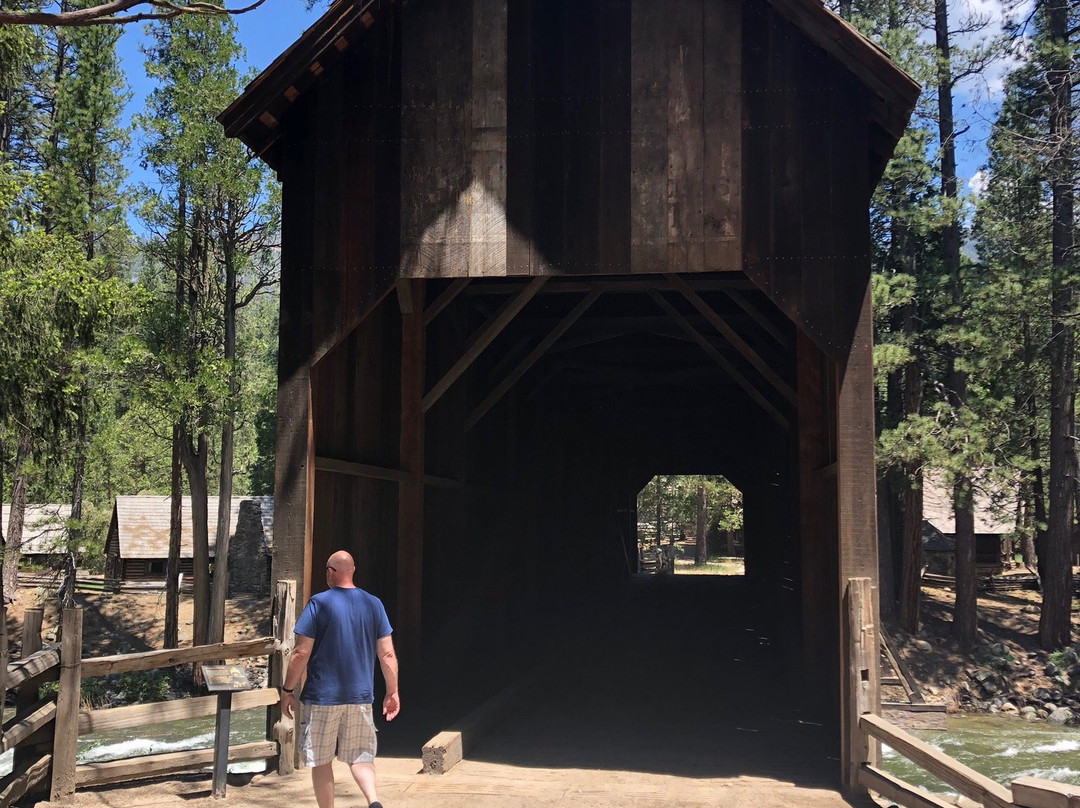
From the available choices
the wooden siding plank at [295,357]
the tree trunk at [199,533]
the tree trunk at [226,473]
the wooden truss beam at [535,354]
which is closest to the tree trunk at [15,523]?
the tree trunk at [199,533]

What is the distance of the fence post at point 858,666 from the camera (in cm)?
694

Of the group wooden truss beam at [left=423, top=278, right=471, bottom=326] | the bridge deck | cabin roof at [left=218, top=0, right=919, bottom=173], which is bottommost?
the bridge deck

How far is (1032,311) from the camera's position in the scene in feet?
64.9

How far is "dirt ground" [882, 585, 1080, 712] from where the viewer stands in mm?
18656

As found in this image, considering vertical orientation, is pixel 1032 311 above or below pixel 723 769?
above

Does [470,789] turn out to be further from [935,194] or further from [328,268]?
[935,194]

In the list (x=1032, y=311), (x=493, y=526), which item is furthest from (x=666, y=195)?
(x=1032, y=311)

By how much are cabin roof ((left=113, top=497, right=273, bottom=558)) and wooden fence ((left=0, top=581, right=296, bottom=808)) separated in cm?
2360

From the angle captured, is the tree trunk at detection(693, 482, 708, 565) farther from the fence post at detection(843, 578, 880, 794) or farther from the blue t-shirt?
the blue t-shirt

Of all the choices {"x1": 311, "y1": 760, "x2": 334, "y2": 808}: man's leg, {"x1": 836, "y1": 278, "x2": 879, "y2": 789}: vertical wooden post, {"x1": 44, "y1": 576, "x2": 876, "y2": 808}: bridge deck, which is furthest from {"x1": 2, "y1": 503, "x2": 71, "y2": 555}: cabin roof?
{"x1": 836, "y1": 278, "x2": 879, "y2": 789}: vertical wooden post

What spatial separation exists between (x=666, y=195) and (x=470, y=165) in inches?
56.8

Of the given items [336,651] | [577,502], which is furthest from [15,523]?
[336,651]

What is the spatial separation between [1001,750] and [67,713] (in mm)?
13065

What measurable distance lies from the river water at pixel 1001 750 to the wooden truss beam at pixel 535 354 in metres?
5.94
